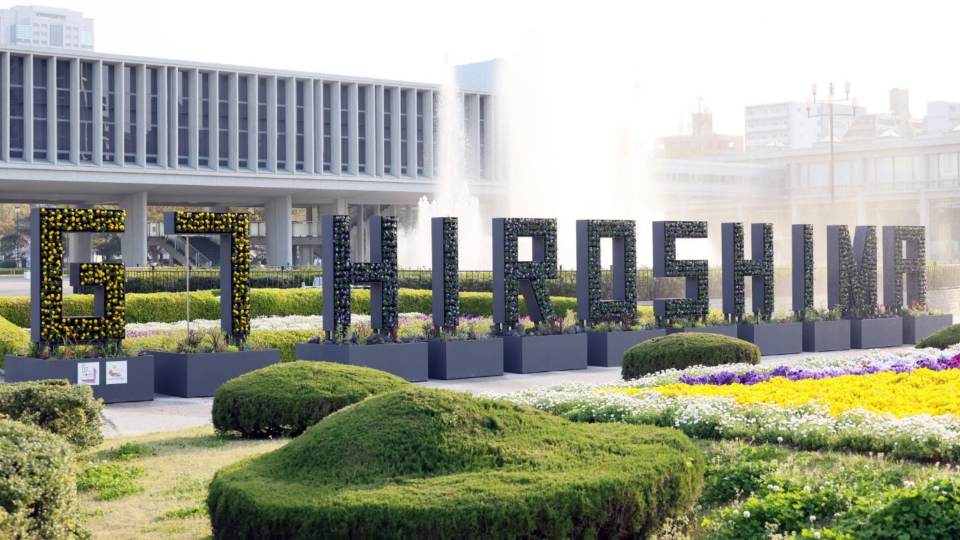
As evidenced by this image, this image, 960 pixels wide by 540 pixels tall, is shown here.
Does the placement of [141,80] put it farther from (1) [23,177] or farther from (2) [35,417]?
(2) [35,417]

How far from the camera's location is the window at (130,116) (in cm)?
5925

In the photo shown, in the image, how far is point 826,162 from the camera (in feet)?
309

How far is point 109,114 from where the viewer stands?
58969mm

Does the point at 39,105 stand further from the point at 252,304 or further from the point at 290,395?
the point at 290,395

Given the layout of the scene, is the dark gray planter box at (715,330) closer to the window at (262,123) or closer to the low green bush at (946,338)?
the low green bush at (946,338)

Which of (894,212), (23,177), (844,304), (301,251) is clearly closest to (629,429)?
(844,304)

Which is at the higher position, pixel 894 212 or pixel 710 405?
pixel 894 212

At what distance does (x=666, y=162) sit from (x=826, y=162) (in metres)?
14.2

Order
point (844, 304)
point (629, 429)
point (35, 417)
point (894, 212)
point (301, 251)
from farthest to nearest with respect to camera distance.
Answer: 1. point (894, 212)
2. point (301, 251)
3. point (844, 304)
4. point (35, 417)
5. point (629, 429)

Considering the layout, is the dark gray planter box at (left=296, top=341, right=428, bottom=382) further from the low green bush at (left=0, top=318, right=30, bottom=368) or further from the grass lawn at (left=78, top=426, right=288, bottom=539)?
the grass lawn at (left=78, top=426, right=288, bottom=539)

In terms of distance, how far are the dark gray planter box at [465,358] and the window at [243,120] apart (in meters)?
45.2

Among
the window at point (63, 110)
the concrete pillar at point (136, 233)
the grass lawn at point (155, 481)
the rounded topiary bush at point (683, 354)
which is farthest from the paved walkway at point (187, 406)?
the concrete pillar at point (136, 233)

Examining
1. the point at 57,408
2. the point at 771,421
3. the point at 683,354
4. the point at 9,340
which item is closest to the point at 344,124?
the point at 9,340

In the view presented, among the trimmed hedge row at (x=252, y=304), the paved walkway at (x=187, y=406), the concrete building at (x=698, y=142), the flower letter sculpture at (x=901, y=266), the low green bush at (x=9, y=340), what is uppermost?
the concrete building at (x=698, y=142)
